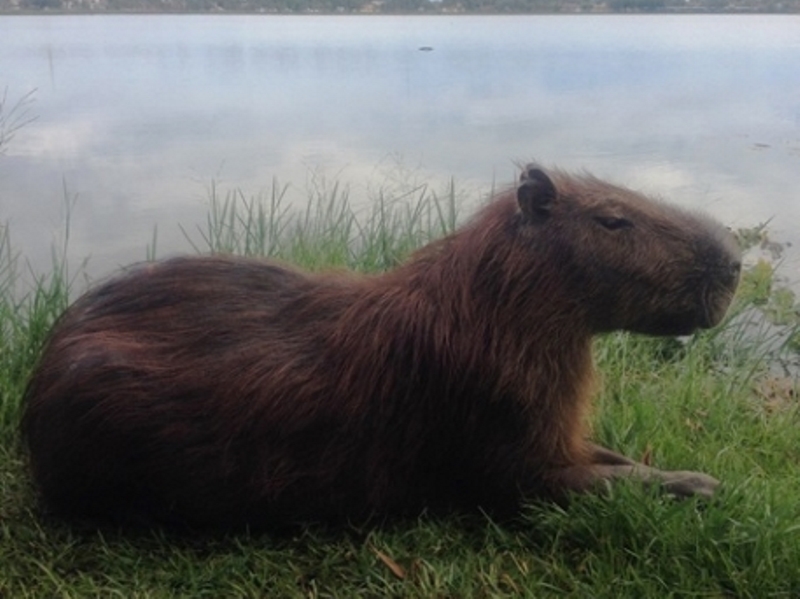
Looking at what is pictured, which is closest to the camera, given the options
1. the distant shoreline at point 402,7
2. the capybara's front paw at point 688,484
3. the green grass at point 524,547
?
the green grass at point 524,547

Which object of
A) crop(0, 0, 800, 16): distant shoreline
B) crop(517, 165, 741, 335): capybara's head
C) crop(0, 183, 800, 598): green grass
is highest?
crop(0, 0, 800, 16): distant shoreline

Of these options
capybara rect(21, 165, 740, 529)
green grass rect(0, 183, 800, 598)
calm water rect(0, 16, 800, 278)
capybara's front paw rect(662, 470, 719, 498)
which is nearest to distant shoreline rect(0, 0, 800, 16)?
calm water rect(0, 16, 800, 278)

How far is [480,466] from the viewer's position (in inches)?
86.6

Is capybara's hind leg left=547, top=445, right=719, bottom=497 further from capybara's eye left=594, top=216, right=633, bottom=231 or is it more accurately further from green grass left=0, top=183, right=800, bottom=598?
capybara's eye left=594, top=216, right=633, bottom=231

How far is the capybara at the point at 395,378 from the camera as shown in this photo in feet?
6.94

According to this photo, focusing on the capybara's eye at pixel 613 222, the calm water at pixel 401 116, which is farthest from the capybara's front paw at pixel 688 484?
the calm water at pixel 401 116

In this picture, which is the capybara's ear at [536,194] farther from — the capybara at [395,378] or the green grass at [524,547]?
the green grass at [524,547]

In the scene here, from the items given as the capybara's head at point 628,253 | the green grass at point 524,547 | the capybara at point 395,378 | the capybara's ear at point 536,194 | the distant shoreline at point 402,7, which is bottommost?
the green grass at point 524,547

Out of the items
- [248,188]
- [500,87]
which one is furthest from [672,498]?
[500,87]

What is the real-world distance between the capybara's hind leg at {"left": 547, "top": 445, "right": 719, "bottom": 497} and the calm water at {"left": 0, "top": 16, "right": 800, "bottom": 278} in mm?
1246

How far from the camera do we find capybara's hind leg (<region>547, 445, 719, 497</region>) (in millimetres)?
2197

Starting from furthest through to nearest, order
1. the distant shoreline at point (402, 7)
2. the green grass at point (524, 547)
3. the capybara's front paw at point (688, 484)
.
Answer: the distant shoreline at point (402, 7) → the capybara's front paw at point (688, 484) → the green grass at point (524, 547)

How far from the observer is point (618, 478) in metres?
2.21

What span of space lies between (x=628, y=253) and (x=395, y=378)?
0.58 m
